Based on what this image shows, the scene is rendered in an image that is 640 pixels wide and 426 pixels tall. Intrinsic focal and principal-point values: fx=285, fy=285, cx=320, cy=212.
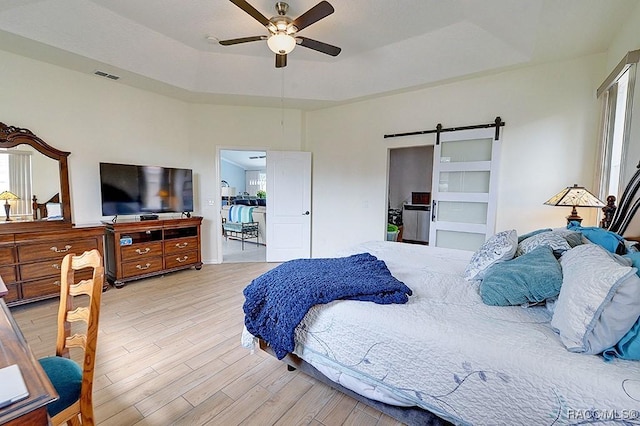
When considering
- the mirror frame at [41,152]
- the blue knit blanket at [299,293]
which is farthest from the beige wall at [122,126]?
the blue knit blanket at [299,293]

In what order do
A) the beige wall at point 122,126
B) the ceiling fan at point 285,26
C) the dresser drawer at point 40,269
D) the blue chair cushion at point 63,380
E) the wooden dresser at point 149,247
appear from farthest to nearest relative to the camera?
the wooden dresser at point 149,247, the beige wall at point 122,126, the dresser drawer at point 40,269, the ceiling fan at point 285,26, the blue chair cushion at point 63,380

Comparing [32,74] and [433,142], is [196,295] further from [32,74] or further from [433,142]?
[433,142]

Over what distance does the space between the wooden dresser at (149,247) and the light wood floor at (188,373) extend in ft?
1.93

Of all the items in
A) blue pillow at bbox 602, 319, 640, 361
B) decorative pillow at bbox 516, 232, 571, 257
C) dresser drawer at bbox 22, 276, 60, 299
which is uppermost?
decorative pillow at bbox 516, 232, 571, 257

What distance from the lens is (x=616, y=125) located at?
8.75ft

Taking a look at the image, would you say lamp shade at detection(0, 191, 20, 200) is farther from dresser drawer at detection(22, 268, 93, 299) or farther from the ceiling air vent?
the ceiling air vent

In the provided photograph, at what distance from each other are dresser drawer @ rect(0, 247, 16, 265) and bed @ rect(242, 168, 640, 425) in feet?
10.5

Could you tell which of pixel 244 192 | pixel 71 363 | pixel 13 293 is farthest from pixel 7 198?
pixel 244 192

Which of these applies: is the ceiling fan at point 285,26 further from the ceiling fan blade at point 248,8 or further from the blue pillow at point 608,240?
the blue pillow at point 608,240

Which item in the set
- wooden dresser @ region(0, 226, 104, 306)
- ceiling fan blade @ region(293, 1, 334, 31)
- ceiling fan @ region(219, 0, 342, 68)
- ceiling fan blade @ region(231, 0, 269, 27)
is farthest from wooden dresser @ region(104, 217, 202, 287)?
ceiling fan blade @ region(293, 1, 334, 31)

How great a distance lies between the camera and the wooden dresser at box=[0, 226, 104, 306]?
2916 mm

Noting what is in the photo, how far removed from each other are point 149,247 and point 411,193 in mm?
5862

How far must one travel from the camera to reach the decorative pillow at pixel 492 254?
1912 mm

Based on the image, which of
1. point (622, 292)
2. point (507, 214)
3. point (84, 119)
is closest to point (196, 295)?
point (84, 119)
